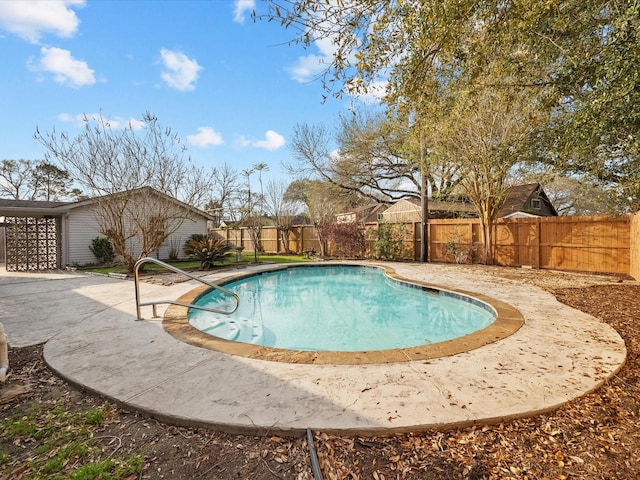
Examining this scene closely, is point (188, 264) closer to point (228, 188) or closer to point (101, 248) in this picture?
point (101, 248)

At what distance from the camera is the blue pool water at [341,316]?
5.25 m

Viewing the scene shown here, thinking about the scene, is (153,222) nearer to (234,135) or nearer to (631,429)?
(234,135)

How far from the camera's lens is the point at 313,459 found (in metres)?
1.93

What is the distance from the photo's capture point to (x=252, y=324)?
6133mm

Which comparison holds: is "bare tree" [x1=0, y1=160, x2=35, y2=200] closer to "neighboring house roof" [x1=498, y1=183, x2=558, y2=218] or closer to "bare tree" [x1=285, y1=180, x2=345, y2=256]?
"bare tree" [x1=285, y1=180, x2=345, y2=256]

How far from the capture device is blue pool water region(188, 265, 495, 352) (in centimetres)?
525

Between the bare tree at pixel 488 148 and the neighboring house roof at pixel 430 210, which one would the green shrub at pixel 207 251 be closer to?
the bare tree at pixel 488 148

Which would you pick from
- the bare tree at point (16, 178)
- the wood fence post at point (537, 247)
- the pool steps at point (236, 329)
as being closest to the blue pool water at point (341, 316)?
the pool steps at point (236, 329)

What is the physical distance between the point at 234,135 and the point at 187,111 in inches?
136

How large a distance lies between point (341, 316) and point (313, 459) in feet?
16.2

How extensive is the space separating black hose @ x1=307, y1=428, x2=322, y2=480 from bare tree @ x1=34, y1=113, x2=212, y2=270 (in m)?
10.5

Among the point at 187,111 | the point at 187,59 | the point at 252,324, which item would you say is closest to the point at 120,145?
the point at 187,111

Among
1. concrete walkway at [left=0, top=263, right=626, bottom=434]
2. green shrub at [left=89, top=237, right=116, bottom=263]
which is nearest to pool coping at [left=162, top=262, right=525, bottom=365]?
concrete walkway at [left=0, top=263, right=626, bottom=434]

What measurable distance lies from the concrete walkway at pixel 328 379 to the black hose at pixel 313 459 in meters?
0.09
